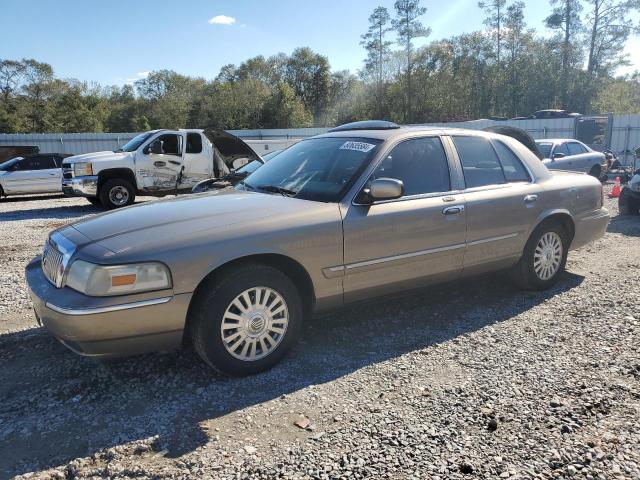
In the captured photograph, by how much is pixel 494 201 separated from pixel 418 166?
0.83 metres

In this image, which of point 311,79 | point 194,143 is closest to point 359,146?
point 194,143

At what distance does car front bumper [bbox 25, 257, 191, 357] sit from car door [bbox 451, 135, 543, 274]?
2.56 m

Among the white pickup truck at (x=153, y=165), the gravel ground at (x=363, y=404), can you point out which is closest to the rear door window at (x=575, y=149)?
the white pickup truck at (x=153, y=165)

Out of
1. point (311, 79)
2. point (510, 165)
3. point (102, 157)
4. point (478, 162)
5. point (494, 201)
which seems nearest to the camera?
point (494, 201)

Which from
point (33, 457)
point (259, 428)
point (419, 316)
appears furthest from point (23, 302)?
point (419, 316)

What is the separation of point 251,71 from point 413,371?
73407mm

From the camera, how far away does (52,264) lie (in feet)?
11.1

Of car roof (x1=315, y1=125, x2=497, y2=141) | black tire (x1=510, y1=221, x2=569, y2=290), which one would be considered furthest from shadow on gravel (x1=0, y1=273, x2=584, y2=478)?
car roof (x1=315, y1=125, x2=497, y2=141)

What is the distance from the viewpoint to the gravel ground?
256 centimetres

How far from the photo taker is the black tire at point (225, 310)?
319 centimetres

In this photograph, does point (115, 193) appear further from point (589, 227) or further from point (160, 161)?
point (589, 227)

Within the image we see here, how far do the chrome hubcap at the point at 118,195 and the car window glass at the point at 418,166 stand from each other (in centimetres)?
980

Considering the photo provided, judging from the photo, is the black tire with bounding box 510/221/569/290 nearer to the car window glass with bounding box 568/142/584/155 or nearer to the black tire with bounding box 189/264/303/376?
the black tire with bounding box 189/264/303/376

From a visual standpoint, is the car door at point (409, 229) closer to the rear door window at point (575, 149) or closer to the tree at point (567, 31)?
the rear door window at point (575, 149)
